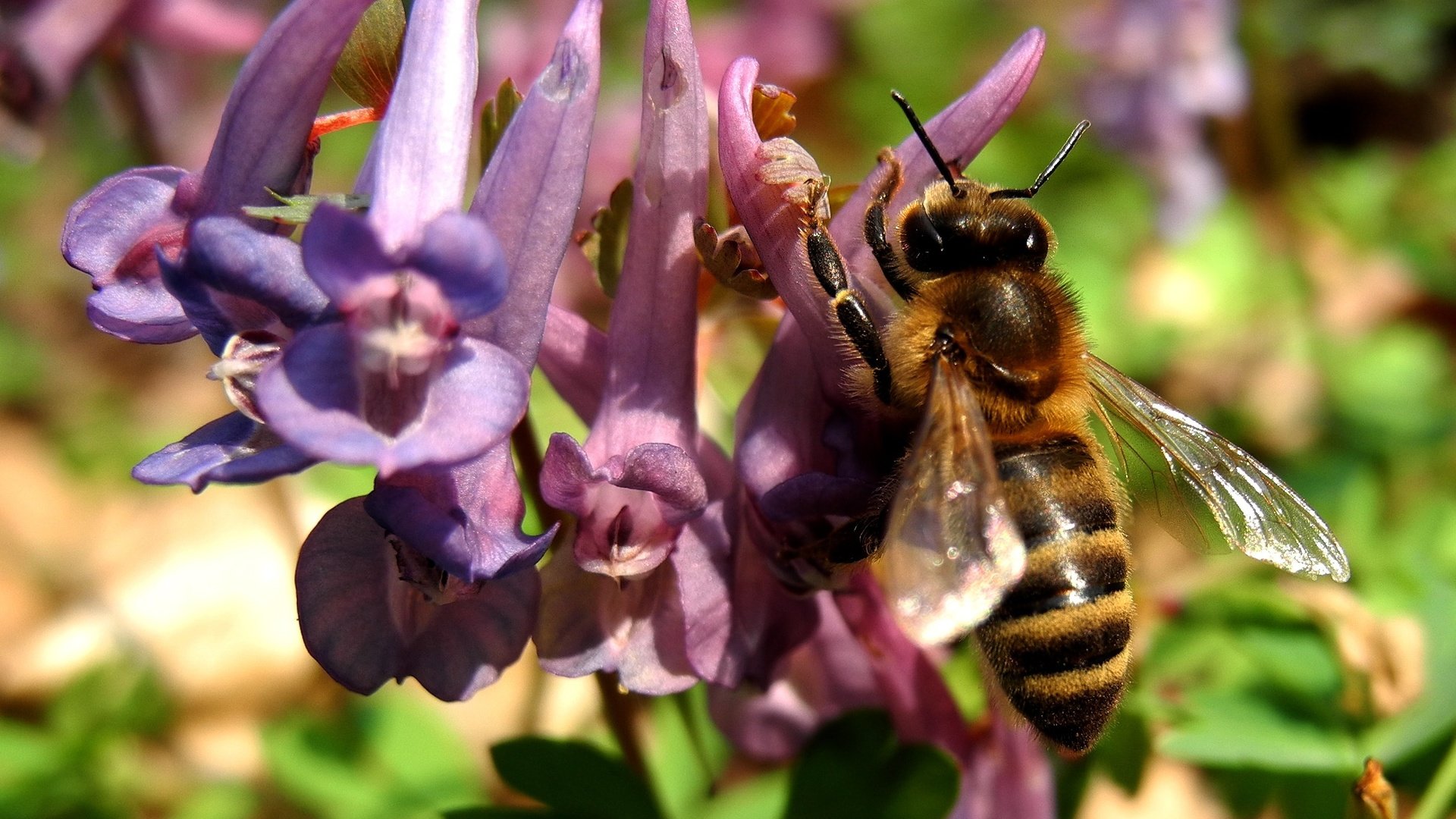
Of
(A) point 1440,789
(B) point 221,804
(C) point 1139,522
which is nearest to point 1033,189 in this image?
(A) point 1440,789

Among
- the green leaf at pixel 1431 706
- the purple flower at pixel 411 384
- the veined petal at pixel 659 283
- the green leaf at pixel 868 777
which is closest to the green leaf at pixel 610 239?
the veined petal at pixel 659 283

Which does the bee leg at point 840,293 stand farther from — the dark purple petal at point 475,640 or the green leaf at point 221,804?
the green leaf at point 221,804

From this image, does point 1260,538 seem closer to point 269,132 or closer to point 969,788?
point 969,788

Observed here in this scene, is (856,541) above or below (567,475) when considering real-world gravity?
below

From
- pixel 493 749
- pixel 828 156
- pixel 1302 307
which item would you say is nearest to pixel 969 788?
pixel 493 749

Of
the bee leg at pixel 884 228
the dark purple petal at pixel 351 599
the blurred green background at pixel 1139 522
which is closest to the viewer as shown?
the dark purple petal at pixel 351 599

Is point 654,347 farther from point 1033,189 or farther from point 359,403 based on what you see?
point 1033,189
